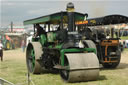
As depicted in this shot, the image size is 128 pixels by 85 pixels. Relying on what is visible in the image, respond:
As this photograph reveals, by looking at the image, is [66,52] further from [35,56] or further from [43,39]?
[43,39]

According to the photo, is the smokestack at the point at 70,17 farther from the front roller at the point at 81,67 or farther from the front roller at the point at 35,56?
the front roller at the point at 35,56

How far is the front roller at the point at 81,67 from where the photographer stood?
6137mm

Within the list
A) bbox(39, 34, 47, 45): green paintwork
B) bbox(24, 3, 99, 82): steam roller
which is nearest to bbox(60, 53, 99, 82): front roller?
bbox(24, 3, 99, 82): steam roller

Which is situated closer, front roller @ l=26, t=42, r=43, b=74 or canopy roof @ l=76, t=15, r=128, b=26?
front roller @ l=26, t=42, r=43, b=74

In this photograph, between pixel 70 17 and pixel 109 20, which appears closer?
pixel 70 17

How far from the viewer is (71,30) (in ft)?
22.5

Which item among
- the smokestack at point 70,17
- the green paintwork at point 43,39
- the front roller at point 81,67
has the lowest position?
the front roller at point 81,67

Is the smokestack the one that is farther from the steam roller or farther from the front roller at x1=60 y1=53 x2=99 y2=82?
the front roller at x1=60 y1=53 x2=99 y2=82

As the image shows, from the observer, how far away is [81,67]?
20.3ft

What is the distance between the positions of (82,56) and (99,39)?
3483 mm

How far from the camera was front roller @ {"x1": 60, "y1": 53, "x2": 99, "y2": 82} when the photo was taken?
6.14m

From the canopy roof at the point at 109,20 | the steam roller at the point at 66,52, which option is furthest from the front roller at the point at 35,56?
the canopy roof at the point at 109,20

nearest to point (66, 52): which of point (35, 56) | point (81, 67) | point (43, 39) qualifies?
point (81, 67)

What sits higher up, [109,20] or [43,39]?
[109,20]
